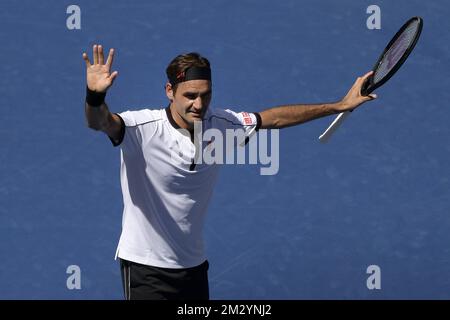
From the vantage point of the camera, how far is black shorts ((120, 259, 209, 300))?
16.3ft

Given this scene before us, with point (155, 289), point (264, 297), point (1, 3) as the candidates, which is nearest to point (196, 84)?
point (155, 289)

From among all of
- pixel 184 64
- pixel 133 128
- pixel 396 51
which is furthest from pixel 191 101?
pixel 396 51

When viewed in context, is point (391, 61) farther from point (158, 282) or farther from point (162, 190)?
point (158, 282)

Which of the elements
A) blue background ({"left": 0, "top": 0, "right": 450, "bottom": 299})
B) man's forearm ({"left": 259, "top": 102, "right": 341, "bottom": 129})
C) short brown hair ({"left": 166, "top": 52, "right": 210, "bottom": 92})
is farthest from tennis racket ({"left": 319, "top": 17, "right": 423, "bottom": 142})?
blue background ({"left": 0, "top": 0, "right": 450, "bottom": 299})

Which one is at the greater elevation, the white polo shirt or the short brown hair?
the short brown hair

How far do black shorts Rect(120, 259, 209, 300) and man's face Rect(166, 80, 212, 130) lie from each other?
29.4 inches

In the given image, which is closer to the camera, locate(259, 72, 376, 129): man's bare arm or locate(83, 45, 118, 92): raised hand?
locate(83, 45, 118, 92): raised hand

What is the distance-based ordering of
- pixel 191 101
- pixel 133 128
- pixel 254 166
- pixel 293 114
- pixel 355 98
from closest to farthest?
pixel 133 128, pixel 191 101, pixel 355 98, pixel 293 114, pixel 254 166

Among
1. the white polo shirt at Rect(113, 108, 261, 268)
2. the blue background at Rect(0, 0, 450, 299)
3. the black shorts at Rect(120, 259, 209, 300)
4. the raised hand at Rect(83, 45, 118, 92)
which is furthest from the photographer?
the blue background at Rect(0, 0, 450, 299)

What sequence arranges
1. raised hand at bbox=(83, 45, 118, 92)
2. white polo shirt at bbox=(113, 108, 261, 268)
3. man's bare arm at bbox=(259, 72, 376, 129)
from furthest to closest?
man's bare arm at bbox=(259, 72, 376, 129)
white polo shirt at bbox=(113, 108, 261, 268)
raised hand at bbox=(83, 45, 118, 92)

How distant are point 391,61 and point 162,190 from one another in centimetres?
143

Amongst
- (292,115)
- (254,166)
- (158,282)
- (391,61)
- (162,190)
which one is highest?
(391,61)

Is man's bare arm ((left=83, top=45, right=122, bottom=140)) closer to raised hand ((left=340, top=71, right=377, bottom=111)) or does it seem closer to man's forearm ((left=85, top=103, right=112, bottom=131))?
man's forearm ((left=85, top=103, right=112, bottom=131))

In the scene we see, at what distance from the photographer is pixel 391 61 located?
5273 mm
